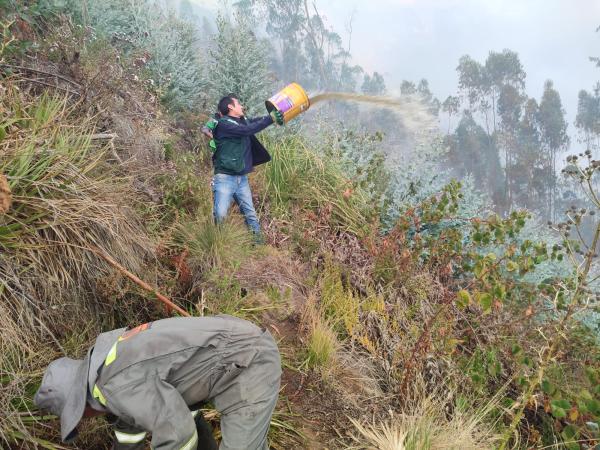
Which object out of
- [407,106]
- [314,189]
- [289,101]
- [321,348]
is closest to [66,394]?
[321,348]

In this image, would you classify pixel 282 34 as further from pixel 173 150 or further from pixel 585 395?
pixel 585 395

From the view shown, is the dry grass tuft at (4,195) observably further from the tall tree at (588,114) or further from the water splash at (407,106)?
the tall tree at (588,114)

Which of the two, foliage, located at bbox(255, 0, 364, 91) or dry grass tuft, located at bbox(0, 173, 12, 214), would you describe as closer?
dry grass tuft, located at bbox(0, 173, 12, 214)

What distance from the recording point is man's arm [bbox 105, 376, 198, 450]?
2072 mm

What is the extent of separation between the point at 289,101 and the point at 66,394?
3367mm

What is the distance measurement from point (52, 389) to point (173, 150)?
16.1 ft

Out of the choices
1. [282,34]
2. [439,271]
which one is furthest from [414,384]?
[282,34]

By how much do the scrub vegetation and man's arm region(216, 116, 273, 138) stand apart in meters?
0.75

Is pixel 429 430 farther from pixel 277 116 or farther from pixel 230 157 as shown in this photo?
pixel 230 157

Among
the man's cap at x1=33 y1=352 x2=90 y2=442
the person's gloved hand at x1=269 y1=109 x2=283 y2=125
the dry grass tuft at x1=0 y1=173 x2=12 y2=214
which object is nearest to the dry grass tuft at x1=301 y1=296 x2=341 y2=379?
the man's cap at x1=33 y1=352 x2=90 y2=442

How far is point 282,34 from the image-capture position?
4550 cm

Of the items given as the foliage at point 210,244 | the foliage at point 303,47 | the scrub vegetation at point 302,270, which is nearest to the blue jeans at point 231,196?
the scrub vegetation at point 302,270

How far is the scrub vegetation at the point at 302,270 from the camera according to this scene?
3119 mm

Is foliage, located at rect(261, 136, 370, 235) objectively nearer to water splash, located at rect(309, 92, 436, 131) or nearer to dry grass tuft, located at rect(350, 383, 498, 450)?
water splash, located at rect(309, 92, 436, 131)
